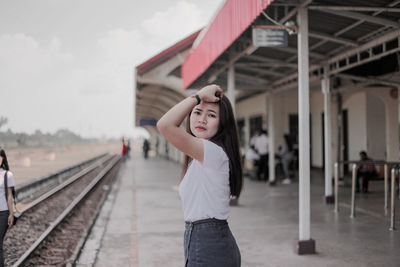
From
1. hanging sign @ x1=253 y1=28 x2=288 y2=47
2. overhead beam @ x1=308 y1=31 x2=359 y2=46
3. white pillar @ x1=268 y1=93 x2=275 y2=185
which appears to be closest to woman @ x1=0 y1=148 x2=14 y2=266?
hanging sign @ x1=253 y1=28 x2=288 y2=47

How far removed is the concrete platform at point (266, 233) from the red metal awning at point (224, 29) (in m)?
3.33

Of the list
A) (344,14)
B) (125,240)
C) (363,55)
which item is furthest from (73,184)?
(344,14)

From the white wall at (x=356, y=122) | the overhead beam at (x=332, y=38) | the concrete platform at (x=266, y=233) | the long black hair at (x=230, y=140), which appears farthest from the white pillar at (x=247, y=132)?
the long black hair at (x=230, y=140)

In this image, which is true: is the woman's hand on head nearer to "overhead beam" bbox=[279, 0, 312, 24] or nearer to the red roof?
"overhead beam" bbox=[279, 0, 312, 24]

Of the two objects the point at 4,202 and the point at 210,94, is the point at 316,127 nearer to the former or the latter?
the point at 4,202

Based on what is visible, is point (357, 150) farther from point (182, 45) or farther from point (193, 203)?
point (193, 203)

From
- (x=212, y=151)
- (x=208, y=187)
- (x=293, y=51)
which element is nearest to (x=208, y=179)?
(x=208, y=187)

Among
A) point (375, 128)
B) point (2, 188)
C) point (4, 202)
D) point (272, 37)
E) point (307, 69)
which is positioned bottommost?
point (4, 202)

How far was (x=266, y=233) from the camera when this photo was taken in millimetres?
6797

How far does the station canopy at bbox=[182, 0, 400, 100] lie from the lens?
603 centimetres

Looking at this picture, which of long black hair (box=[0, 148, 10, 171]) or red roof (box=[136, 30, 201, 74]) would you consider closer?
long black hair (box=[0, 148, 10, 171])

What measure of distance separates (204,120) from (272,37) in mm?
4128

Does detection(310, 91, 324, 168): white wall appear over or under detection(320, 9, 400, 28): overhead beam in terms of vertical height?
under

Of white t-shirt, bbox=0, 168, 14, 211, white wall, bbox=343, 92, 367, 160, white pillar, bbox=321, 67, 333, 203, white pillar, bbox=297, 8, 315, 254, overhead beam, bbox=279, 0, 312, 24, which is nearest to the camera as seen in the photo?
white t-shirt, bbox=0, 168, 14, 211
